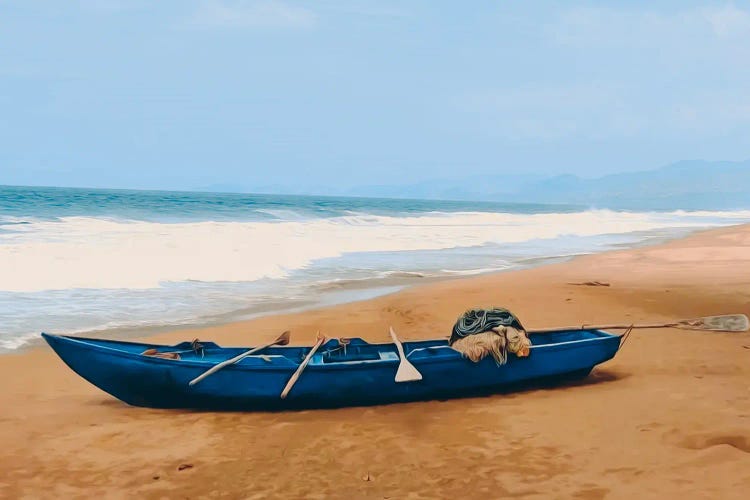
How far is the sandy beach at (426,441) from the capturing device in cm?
447

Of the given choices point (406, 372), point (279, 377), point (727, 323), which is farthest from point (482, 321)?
point (727, 323)

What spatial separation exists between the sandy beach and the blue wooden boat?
129 millimetres

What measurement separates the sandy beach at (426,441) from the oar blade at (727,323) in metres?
0.29

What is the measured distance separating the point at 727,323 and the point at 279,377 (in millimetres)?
4898

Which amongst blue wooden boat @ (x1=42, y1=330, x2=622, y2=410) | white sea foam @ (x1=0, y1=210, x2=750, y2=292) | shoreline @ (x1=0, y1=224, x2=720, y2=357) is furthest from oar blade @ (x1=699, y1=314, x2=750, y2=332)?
white sea foam @ (x1=0, y1=210, x2=750, y2=292)

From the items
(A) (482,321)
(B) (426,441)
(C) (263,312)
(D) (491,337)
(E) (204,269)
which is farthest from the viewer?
A: (E) (204,269)

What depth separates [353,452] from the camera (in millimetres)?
5184

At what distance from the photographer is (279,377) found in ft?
19.9

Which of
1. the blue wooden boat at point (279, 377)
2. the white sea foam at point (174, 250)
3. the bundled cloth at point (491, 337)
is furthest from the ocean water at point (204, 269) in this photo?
the bundled cloth at point (491, 337)

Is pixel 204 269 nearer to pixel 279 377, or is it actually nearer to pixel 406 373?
pixel 279 377

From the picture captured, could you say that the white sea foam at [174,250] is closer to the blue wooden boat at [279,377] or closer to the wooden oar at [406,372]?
the blue wooden boat at [279,377]

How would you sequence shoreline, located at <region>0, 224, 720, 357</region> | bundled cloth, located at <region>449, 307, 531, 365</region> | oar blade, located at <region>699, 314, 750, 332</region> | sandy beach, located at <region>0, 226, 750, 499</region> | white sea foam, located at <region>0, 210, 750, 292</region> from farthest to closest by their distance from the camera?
white sea foam, located at <region>0, 210, 750, 292</region>
shoreline, located at <region>0, 224, 720, 357</region>
oar blade, located at <region>699, 314, 750, 332</region>
bundled cloth, located at <region>449, 307, 531, 365</region>
sandy beach, located at <region>0, 226, 750, 499</region>

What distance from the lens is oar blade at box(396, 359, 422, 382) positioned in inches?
236

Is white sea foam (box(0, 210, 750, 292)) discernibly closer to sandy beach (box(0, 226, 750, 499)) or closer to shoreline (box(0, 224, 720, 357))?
shoreline (box(0, 224, 720, 357))
